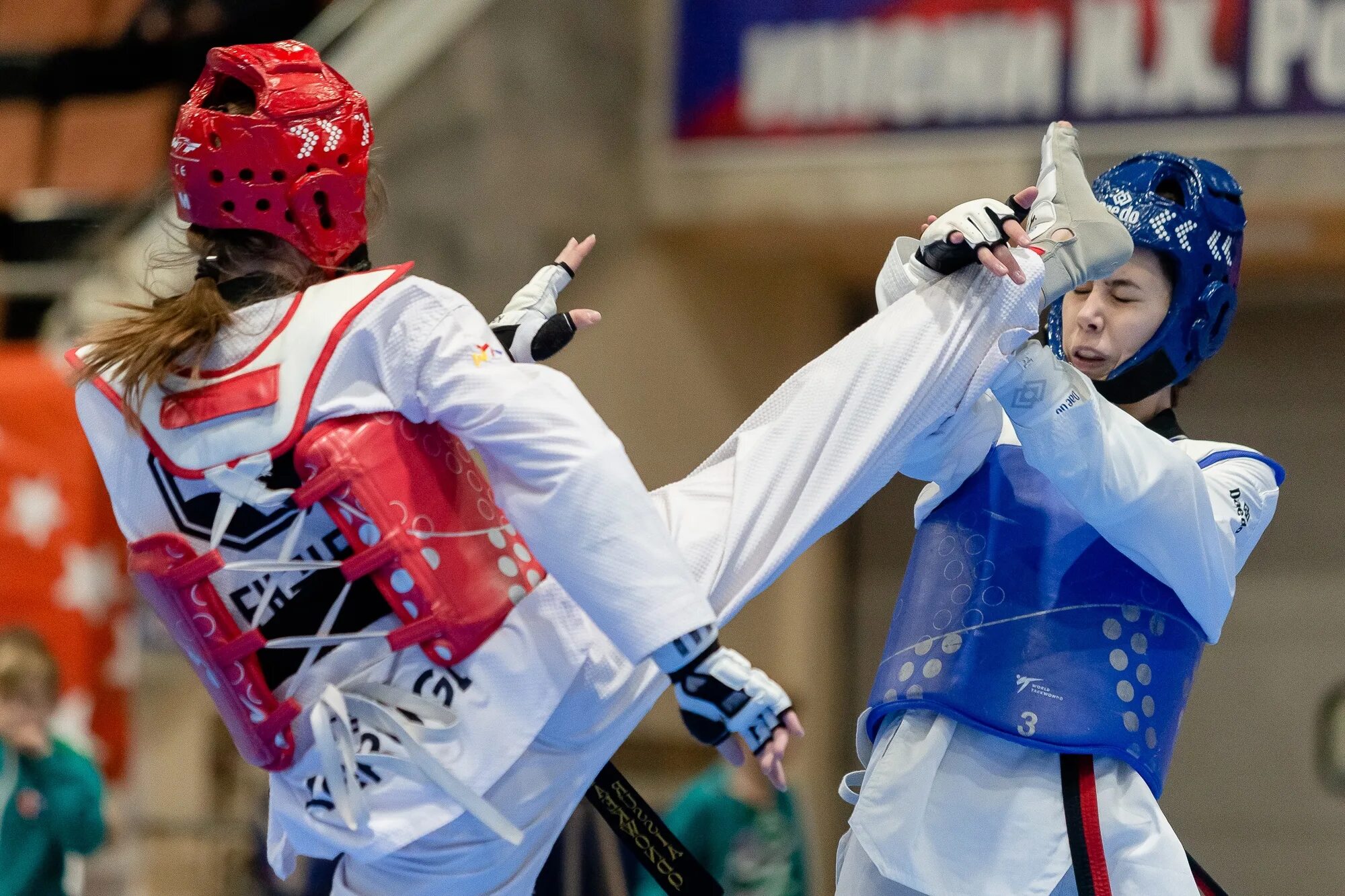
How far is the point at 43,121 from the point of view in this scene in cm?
752

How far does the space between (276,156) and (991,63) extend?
5.27 meters

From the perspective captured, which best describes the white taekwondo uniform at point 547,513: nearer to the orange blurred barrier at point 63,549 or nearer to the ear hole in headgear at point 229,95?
the ear hole in headgear at point 229,95

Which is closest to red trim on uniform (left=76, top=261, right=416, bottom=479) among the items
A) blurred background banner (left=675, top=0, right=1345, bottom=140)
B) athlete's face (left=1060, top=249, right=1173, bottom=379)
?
athlete's face (left=1060, top=249, right=1173, bottom=379)

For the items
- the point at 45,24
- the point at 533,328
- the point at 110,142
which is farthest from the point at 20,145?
the point at 533,328

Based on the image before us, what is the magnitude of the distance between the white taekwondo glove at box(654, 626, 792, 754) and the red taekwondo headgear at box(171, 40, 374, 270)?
80cm

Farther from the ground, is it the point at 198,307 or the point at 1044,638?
the point at 198,307

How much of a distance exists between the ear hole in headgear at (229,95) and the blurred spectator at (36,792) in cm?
248

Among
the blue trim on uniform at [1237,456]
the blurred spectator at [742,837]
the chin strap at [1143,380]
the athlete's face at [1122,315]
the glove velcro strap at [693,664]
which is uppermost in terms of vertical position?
the athlete's face at [1122,315]

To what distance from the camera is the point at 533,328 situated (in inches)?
114

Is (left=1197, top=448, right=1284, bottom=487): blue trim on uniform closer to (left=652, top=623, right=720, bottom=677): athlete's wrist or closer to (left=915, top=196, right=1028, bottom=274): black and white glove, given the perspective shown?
(left=915, top=196, right=1028, bottom=274): black and white glove

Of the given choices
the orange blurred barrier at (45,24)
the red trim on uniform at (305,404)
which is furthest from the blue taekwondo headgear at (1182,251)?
the orange blurred barrier at (45,24)

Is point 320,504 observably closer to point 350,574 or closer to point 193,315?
point 350,574

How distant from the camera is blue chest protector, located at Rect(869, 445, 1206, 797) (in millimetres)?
2641

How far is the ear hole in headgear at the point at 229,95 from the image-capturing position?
257 centimetres
